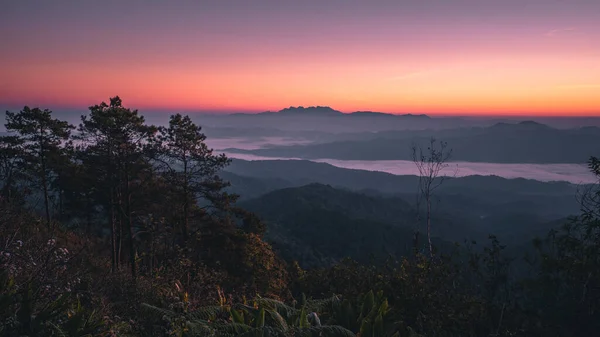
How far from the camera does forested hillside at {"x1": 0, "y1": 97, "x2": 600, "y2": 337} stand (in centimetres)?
539

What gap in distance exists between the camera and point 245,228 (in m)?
22.0

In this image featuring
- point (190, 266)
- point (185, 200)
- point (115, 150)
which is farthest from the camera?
point (185, 200)

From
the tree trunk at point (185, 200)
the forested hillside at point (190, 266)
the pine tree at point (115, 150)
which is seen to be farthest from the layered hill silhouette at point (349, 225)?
the pine tree at point (115, 150)

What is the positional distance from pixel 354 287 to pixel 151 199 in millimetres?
13520

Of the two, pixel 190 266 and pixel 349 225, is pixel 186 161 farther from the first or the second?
pixel 349 225

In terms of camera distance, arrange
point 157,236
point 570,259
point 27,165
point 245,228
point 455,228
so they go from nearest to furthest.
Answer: point 570,259 < point 157,236 < point 27,165 < point 245,228 < point 455,228

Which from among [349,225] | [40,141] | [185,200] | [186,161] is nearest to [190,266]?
[185,200]

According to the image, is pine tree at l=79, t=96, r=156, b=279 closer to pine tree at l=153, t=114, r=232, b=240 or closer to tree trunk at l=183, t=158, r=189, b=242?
pine tree at l=153, t=114, r=232, b=240

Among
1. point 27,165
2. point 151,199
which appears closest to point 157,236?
point 151,199

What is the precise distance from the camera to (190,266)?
10906mm

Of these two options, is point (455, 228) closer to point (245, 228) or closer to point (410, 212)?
point (410, 212)

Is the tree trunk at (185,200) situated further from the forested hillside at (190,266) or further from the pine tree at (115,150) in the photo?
the pine tree at (115,150)

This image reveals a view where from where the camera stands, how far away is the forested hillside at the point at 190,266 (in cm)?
539

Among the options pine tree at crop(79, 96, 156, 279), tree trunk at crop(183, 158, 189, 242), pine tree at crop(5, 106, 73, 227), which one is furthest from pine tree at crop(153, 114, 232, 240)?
pine tree at crop(5, 106, 73, 227)
